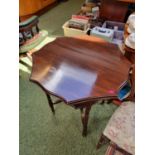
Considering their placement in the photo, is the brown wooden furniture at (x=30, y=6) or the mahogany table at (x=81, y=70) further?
the brown wooden furniture at (x=30, y=6)

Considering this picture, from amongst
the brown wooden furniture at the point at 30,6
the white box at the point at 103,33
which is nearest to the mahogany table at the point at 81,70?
the white box at the point at 103,33

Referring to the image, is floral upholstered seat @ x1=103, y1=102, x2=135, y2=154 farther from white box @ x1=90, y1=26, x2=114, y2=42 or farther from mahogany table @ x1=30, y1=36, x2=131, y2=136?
white box @ x1=90, y1=26, x2=114, y2=42

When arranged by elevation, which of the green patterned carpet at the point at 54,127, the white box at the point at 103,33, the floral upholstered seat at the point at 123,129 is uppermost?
the white box at the point at 103,33

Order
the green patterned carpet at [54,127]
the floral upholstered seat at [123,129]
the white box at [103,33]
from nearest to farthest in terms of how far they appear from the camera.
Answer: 1. the floral upholstered seat at [123,129]
2. the green patterned carpet at [54,127]
3. the white box at [103,33]

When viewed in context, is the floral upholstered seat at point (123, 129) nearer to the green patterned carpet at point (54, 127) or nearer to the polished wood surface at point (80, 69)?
the polished wood surface at point (80, 69)

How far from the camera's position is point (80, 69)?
1458 mm

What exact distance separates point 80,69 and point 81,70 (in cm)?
1

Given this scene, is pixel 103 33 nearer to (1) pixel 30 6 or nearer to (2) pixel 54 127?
(2) pixel 54 127

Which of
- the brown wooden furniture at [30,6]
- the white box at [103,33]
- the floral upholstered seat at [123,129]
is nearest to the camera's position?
the floral upholstered seat at [123,129]

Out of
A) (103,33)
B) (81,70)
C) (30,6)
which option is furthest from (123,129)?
(30,6)

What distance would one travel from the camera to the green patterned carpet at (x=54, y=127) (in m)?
1.74

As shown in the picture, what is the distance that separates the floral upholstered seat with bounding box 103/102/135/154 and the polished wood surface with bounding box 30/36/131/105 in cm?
22

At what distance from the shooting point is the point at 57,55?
160 centimetres
